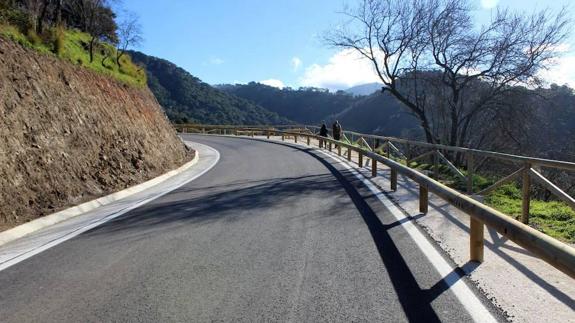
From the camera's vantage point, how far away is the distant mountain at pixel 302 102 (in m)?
139

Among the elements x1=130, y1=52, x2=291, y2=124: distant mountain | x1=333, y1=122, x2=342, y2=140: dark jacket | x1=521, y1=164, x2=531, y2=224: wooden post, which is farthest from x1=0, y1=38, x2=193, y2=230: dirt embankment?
x1=130, y1=52, x2=291, y2=124: distant mountain

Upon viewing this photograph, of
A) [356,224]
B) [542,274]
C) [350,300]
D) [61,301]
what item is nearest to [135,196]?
[356,224]

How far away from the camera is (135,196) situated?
10953mm

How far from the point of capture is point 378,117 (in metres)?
109

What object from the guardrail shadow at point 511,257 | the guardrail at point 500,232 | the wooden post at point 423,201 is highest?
the guardrail at point 500,232

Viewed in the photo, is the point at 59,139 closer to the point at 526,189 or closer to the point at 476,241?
the point at 476,241

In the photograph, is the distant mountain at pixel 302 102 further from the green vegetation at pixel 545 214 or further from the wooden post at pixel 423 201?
the wooden post at pixel 423 201

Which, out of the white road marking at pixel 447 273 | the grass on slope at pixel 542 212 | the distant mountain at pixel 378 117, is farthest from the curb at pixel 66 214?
the distant mountain at pixel 378 117

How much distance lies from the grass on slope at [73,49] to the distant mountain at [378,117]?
75.0 meters

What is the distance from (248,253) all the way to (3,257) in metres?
2.95

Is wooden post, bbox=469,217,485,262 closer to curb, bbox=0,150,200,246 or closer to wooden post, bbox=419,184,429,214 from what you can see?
wooden post, bbox=419,184,429,214

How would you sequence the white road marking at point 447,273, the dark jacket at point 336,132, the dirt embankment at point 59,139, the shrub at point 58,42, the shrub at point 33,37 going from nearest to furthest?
the white road marking at point 447,273 → the dirt embankment at point 59,139 → the shrub at point 33,37 → the shrub at point 58,42 → the dark jacket at point 336,132

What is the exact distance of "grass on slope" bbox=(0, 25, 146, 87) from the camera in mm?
12625

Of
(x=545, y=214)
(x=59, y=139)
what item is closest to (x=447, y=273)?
(x=545, y=214)
